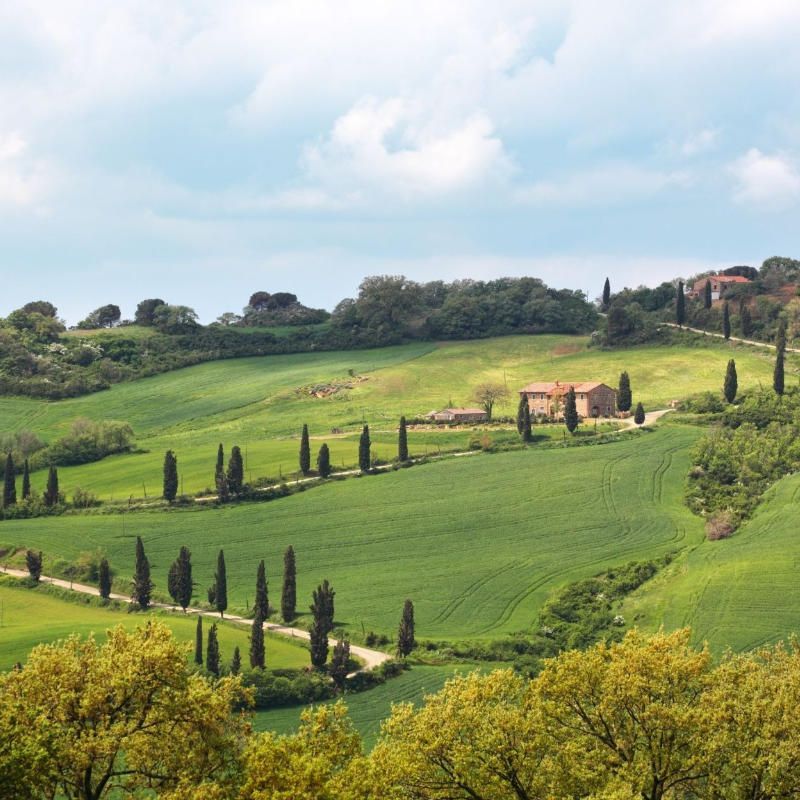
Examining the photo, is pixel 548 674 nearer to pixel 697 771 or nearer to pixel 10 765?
pixel 697 771

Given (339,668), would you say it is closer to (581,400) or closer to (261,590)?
(261,590)

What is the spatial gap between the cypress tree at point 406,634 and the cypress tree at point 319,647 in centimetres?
514

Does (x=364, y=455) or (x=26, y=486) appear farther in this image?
(x=364, y=455)

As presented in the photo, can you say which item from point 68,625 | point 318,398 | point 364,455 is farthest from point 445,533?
point 318,398

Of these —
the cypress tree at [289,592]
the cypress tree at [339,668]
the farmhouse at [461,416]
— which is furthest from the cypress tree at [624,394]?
the cypress tree at [339,668]

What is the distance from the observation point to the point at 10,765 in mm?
33125

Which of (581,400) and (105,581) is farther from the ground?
(581,400)

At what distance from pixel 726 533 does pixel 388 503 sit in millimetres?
30022

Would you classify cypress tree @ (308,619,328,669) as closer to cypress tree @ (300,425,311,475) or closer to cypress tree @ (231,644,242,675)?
cypress tree @ (231,644,242,675)

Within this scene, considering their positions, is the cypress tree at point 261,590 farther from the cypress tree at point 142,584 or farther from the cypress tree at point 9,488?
the cypress tree at point 9,488

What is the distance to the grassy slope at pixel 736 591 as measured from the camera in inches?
3088

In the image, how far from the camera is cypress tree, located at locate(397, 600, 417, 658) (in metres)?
81.3

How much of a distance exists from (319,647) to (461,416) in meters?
67.5

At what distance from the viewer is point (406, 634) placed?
81500mm
